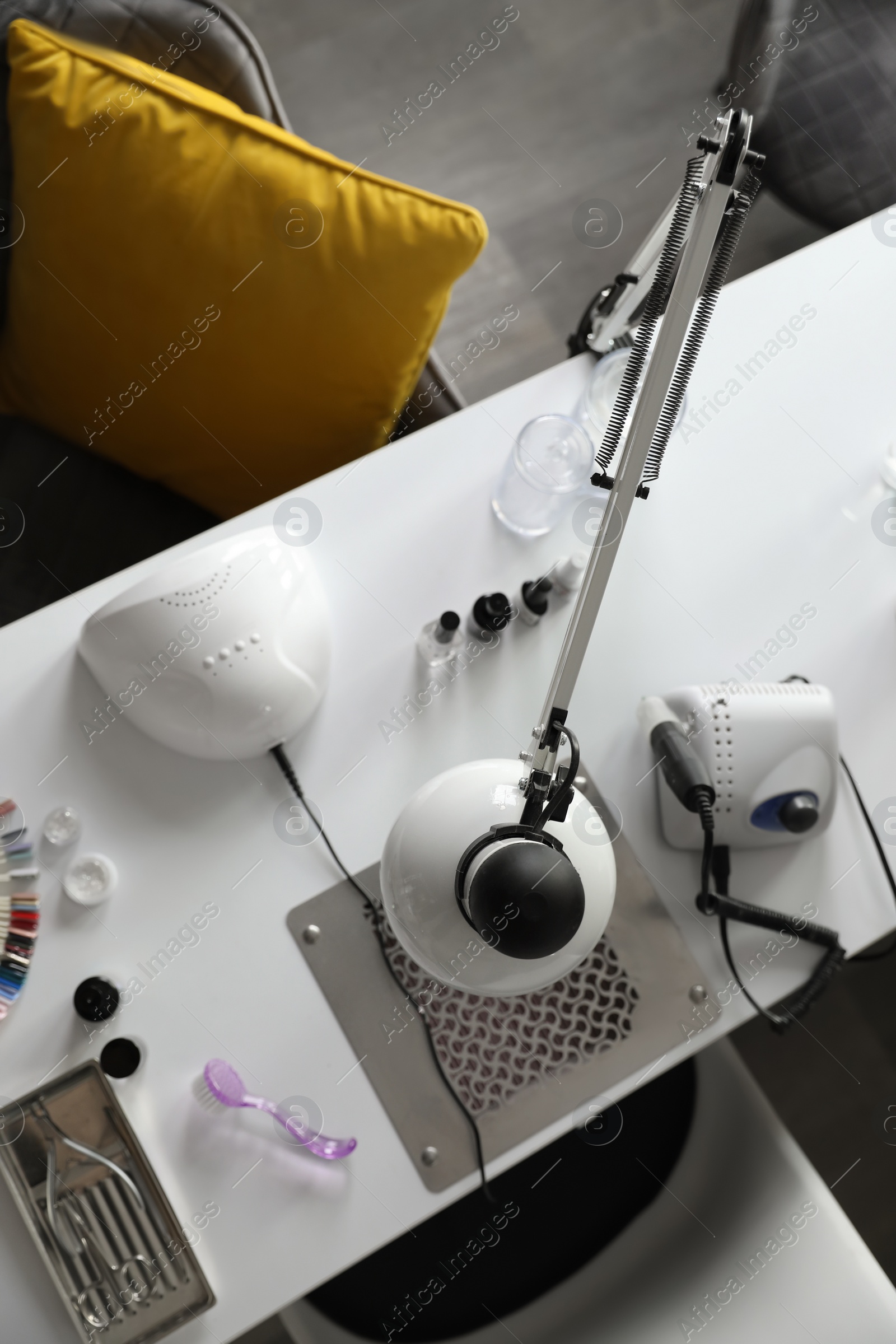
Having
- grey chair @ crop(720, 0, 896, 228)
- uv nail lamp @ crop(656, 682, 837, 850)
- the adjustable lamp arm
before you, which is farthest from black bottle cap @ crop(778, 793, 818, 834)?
grey chair @ crop(720, 0, 896, 228)

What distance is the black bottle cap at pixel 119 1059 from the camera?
0.98 metres

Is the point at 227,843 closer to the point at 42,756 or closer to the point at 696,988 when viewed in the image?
the point at 42,756

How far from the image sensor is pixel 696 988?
108 centimetres

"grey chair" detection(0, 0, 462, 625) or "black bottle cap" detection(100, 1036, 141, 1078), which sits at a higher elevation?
"grey chair" detection(0, 0, 462, 625)

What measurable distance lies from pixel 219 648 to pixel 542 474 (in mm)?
Answer: 448

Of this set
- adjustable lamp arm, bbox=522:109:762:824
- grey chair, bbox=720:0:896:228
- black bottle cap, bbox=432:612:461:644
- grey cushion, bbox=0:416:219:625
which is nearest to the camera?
adjustable lamp arm, bbox=522:109:762:824

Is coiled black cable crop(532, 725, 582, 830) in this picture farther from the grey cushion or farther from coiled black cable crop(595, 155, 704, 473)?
the grey cushion

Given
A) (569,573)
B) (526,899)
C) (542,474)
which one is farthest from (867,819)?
(526,899)

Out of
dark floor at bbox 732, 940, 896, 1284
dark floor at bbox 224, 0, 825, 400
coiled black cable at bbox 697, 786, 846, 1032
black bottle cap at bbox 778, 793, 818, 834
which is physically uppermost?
dark floor at bbox 224, 0, 825, 400

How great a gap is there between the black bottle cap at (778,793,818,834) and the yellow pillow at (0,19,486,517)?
0.71 metres

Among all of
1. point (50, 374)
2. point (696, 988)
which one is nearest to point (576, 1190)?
point (696, 988)

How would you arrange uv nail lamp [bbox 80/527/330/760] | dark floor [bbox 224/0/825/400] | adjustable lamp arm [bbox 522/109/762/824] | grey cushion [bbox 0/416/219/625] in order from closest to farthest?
1. adjustable lamp arm [bbox 522/109/762/824]
2. uv nail lamp [bbox 80/527/330/760]
3. grey cushion [bbox 0/416/219/625]
4. dark floor [bbox 224/0/825/400]

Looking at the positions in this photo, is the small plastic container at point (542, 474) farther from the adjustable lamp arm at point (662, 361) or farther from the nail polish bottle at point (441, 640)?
the adjustable lamp arm at point (662, 361)

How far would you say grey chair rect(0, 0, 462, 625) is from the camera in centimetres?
123
